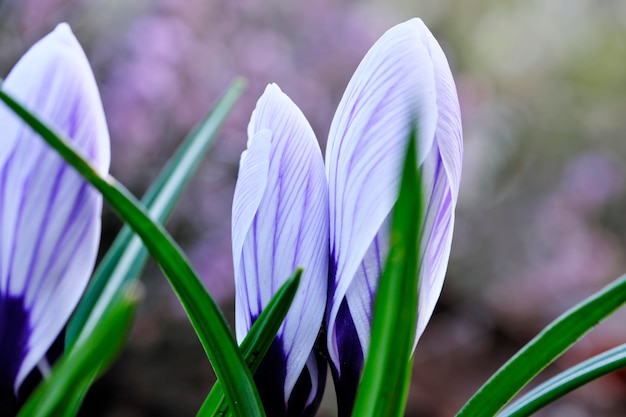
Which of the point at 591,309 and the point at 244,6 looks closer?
the point at 591,309

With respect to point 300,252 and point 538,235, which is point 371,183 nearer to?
point 300,252

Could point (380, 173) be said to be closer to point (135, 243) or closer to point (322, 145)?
point (135, 243)

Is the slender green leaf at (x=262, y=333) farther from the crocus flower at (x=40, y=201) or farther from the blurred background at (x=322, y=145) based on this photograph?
the blurred background at (x=322, y=145)

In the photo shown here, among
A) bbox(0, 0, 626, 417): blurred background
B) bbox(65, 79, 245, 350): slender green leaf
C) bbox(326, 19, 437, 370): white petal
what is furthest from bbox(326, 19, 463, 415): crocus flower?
bbox(0, 0, 626, 417): blurred background

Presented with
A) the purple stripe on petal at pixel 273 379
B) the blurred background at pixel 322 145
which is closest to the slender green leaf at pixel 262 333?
the purple stripe on petal at pixel 273 379

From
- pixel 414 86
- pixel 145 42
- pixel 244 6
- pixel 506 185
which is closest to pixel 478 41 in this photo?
pixel 506 185

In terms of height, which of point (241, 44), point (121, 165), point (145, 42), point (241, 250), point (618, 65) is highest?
point (618, 65)

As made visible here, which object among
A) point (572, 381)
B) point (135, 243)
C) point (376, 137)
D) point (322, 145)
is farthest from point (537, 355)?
point (322, 145)

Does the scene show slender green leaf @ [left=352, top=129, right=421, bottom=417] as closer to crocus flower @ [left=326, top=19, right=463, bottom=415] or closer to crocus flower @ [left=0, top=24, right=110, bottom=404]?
crocus flower @ [left=326, top=19, right=463, bottom=415]
